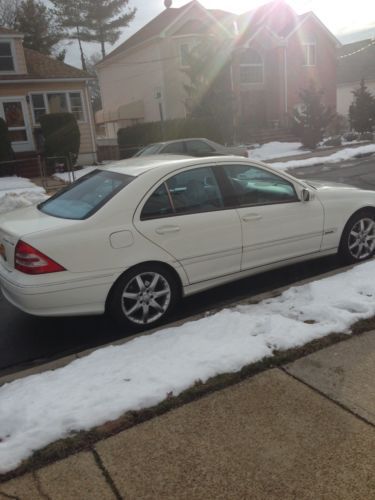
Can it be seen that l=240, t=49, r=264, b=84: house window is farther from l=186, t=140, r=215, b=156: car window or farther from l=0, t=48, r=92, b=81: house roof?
l=186, t=140, r=215, b=156: car window

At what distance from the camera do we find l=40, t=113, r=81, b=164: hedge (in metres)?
19.7

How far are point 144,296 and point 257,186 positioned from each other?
64.3 inches

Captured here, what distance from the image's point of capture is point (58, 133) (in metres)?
19.7

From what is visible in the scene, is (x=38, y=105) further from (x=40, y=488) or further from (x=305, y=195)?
(x=40, y=488)

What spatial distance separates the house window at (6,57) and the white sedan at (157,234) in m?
18.7

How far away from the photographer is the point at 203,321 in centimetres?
383

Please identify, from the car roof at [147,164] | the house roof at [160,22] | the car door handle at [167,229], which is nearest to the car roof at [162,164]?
the car roof at [147,164]

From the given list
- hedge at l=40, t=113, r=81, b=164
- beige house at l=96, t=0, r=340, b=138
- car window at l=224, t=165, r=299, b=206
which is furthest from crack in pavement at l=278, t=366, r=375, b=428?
beige house at l=96, t=0, r=340, b=138

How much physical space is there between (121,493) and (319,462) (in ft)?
3.13

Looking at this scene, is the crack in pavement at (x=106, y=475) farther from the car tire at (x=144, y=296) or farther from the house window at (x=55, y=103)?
the house window at (x=55, y=103)

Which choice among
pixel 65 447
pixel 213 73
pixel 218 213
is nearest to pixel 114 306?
pixel 218 213

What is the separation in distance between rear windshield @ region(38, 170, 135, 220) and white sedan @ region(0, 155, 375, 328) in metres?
0.02

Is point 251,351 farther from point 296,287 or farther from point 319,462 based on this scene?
point 296,287

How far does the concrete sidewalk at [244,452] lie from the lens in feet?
7.41
